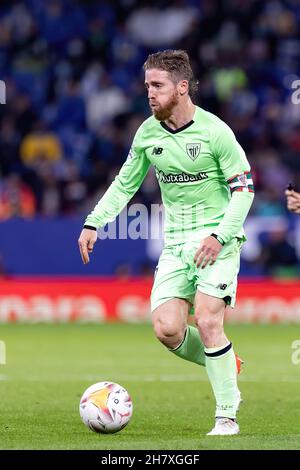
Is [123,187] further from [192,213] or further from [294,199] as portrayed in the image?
[294,199]

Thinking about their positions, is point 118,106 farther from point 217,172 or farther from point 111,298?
point 217,172

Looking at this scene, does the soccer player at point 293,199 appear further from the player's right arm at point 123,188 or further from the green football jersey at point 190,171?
the player's right arm at point 123,188

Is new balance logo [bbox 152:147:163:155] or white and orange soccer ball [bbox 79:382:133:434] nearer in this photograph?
white and orange soccer ball [bbox 79:382:133:434]

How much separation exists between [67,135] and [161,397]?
11.6m

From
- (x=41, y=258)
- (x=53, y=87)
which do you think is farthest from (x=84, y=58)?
(x=41, y=258)

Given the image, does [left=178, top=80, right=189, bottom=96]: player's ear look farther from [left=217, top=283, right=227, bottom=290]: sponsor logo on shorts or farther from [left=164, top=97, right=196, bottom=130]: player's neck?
[left=217, top=283, right=227, bottom=290]: sponsor logo on shorts

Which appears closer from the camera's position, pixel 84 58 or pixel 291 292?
pixel 291 292

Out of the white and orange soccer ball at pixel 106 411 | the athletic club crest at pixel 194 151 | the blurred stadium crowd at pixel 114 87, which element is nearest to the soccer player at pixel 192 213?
the athletic club crest at pixel 194 151

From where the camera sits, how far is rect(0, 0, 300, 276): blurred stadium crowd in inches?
760

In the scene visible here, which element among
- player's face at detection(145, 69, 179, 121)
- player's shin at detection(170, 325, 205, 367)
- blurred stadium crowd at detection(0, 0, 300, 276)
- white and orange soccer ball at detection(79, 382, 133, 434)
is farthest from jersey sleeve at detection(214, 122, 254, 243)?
blurred stadium crowd at detection(0, 0, 300, 276)

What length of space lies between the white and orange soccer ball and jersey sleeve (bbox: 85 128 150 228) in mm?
1171

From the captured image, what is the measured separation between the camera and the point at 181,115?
7793mm

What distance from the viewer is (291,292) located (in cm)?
1777

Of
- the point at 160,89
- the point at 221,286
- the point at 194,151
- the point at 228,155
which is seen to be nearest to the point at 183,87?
the point at 160,89
